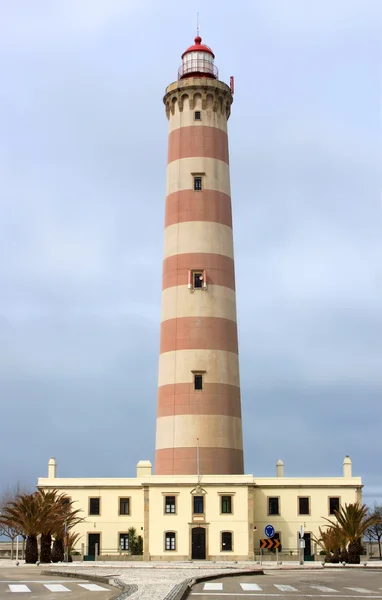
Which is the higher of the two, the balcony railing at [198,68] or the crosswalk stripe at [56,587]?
the balcony railing at [198,68]

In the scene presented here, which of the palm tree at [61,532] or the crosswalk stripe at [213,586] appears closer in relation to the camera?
the crosswalk stripe at [213,586]

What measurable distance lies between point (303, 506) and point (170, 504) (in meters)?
8.81

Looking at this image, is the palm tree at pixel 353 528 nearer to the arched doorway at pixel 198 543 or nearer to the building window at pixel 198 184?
the arched doorway at pixel 198 543

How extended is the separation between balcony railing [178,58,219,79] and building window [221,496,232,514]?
26541 millimetres

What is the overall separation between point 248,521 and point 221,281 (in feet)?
46.8

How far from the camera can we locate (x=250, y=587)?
84.6 feet

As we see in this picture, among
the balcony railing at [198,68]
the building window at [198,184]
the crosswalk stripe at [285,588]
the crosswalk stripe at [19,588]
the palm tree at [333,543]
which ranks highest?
the balcony railing at [198,68]

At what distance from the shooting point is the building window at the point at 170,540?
52.6 metres

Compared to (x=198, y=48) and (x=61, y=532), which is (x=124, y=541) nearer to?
(x=61, y=532)

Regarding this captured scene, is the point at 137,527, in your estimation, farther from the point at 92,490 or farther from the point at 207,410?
the point at 207,410

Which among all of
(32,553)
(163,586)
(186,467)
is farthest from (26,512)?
(163,586)

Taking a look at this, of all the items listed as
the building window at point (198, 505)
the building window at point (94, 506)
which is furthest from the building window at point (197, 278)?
the building window at point (94, 506)

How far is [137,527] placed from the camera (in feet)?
185

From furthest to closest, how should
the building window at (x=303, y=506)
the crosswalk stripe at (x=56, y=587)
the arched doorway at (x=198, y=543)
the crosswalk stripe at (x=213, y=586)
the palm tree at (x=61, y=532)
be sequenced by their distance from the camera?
1. the building window at (x=303, y=506)
2. the arched doorway at (x=198, y=543)
3. the palm tree at (x=61, y=532)
4. the crosswalk stripe at (x=213, y=586)
5. the crosswalk stripe at (x=56, y=587)
